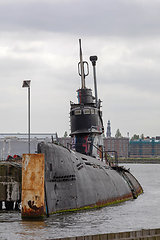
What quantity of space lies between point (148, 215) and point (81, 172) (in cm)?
569

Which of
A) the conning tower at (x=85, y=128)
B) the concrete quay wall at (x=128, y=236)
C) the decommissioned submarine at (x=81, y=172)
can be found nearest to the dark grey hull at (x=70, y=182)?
the decommissioned submarine at (x=81, y=172)

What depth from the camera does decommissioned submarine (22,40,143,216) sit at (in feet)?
65.6

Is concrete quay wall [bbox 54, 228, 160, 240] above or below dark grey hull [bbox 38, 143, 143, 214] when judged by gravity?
below

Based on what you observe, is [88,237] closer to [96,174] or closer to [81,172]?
[81,172]

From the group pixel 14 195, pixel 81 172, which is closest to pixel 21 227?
pixel 14 195

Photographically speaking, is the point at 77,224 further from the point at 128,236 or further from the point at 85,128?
the point at 85,128

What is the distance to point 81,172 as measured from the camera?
23250 mm

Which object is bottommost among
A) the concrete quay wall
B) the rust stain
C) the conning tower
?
the concrete quay wall

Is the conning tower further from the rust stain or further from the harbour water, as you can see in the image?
the rust stain

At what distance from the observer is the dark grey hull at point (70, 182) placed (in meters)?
19.9

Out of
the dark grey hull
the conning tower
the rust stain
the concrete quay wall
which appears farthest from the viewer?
the conning tower

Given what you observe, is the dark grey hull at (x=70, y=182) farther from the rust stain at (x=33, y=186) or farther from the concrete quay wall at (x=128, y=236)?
the concrete quay wall at (x=128, y=236)

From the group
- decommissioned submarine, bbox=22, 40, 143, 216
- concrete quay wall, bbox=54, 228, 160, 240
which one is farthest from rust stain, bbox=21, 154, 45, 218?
concrete quay wall, bbox=54, 228, 160, 240

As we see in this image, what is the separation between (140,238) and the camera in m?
10.7
